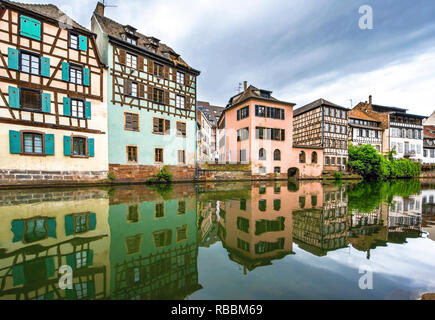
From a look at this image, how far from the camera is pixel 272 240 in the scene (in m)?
4.00

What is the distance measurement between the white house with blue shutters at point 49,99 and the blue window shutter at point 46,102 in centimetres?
1

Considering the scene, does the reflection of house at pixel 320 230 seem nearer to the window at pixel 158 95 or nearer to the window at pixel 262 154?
the window at pixel 158 95

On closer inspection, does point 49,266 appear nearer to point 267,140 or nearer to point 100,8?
point 100,8

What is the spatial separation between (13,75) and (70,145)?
5.10 metres

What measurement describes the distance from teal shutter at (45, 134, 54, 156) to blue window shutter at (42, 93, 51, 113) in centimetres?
173

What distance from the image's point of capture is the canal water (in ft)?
7.64

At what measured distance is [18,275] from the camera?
2.52 metres

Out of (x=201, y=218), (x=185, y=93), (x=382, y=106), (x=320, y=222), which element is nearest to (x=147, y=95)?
(x=185, y=93)

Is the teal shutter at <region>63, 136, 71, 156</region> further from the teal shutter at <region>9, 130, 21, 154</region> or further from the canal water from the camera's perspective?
the canal water

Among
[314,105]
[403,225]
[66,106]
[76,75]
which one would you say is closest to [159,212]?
[403,225]

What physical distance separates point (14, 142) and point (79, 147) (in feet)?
11.0

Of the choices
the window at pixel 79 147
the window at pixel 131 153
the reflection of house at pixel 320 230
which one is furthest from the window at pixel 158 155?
the reflection of house at pixel 320 230

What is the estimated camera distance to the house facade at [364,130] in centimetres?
3434

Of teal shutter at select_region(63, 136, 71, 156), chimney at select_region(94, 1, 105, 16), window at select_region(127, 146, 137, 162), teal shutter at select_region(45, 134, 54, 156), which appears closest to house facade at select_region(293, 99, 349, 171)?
window at select_region(127, 146, 137, 162)
